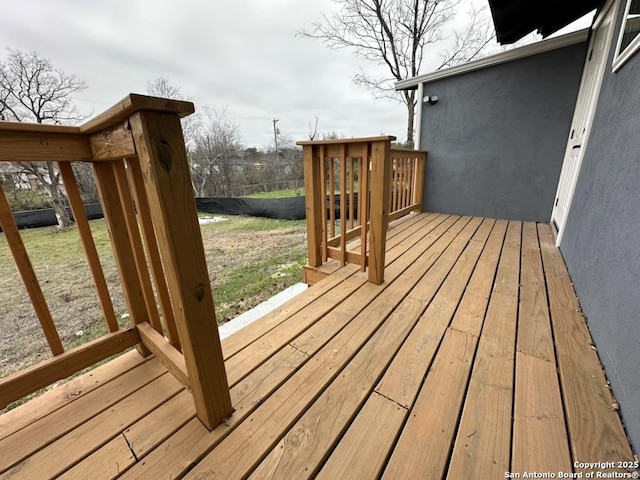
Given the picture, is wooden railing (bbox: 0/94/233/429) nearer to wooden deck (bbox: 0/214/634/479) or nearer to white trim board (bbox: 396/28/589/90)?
wooden deck (bbox: 0/214/634/479)

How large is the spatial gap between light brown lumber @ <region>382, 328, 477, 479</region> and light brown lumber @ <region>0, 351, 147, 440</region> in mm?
1181

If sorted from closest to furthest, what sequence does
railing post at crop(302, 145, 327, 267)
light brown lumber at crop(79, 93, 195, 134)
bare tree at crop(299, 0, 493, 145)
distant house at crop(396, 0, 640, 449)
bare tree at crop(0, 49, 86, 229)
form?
light brown lumber at crop(79, 93, 195, 134) → distant house at crop(396, 0, 640, 449) → railing post at crop(302, 145, 327, 267) → bare tree at crop(0, 49, 86, 229) → bare tree at crop(299, 0, 493, 145)

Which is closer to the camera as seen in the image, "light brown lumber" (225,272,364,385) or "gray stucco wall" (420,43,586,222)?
"light brown lumber" (225,272,364,385)

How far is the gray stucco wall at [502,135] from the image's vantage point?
3.26 m

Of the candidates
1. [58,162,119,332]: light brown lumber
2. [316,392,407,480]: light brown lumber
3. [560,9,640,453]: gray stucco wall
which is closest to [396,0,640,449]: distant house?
[560,9,640,453]: gray stucco wall

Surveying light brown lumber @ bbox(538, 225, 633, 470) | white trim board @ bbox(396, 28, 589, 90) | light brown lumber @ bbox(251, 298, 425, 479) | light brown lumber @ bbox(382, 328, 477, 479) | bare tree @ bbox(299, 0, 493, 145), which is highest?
bare tree @ bbox(299, 0, 493, 145)

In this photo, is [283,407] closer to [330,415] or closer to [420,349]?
[330,415]

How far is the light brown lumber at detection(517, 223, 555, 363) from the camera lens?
128 centimetres

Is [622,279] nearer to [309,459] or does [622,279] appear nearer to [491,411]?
[491,411]

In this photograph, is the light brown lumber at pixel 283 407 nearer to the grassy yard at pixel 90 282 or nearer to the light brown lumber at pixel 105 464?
the light brown lumber at pixel 105 464

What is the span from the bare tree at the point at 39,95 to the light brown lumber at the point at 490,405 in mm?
9926

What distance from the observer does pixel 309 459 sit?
0.82 m

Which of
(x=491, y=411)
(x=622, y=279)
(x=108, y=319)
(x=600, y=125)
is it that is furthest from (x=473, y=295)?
(x=108, y=319)

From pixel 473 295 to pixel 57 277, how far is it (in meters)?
5.07
